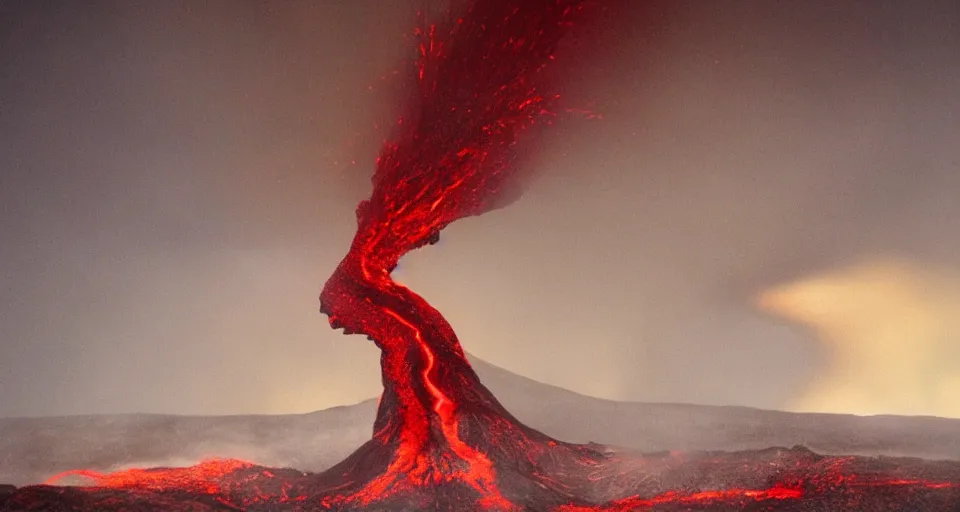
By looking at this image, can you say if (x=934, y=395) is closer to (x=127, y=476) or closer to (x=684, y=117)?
(x=684, y=117)

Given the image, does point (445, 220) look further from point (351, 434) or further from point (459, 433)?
point (351, 434)

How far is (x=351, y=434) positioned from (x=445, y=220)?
4.62m

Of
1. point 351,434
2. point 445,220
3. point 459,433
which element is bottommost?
point 459,433

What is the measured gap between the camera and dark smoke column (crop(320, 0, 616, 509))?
7965 millimetres

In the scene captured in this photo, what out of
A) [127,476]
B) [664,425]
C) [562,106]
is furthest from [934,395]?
[127,476]

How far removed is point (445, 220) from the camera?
10969 millimetres

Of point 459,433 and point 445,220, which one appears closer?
point 459,433

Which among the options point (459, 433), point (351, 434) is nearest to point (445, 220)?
A: point (459, 433)

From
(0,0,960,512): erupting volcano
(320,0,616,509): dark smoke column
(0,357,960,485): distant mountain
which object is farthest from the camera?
(0,357,960,485): distant mountain

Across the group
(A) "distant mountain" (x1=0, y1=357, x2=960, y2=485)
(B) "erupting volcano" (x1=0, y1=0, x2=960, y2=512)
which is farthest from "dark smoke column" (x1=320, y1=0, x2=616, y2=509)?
(A) "distant mountain" (x1=0, y1=357, x2=960, y2=485)

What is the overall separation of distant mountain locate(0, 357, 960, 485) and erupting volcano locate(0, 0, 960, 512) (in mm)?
2516

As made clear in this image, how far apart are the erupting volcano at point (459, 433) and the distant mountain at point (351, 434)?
252cm

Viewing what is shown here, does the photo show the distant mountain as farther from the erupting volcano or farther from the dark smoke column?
the dark smoke column

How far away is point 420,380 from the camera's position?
8.63 metres
